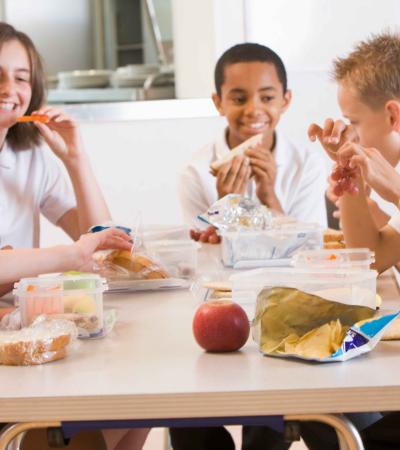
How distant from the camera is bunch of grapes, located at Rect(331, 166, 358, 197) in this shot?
191 cm

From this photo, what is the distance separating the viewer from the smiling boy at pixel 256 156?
306cm

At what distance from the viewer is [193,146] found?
3.95 meters

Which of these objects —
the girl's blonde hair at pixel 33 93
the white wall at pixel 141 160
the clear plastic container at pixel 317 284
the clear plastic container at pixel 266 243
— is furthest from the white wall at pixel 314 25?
the clear plastic container at pixel 317 284

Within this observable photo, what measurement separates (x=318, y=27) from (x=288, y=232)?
85.6 inches

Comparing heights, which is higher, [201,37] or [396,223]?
[201,37]

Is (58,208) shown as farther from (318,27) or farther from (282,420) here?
(318,27)

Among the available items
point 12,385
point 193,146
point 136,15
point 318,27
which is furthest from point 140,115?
point 12,385

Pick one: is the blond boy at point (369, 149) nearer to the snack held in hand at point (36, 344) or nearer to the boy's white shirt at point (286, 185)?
the boy's white shirt at point (286, 185)

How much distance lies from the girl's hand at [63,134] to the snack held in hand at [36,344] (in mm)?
1297

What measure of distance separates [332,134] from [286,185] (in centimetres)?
130

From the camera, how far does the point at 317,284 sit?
1.26m

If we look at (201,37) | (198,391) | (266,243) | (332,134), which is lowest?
(198,391)

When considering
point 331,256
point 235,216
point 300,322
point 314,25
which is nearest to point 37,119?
point 235,216

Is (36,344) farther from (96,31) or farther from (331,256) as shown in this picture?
(96,31)
